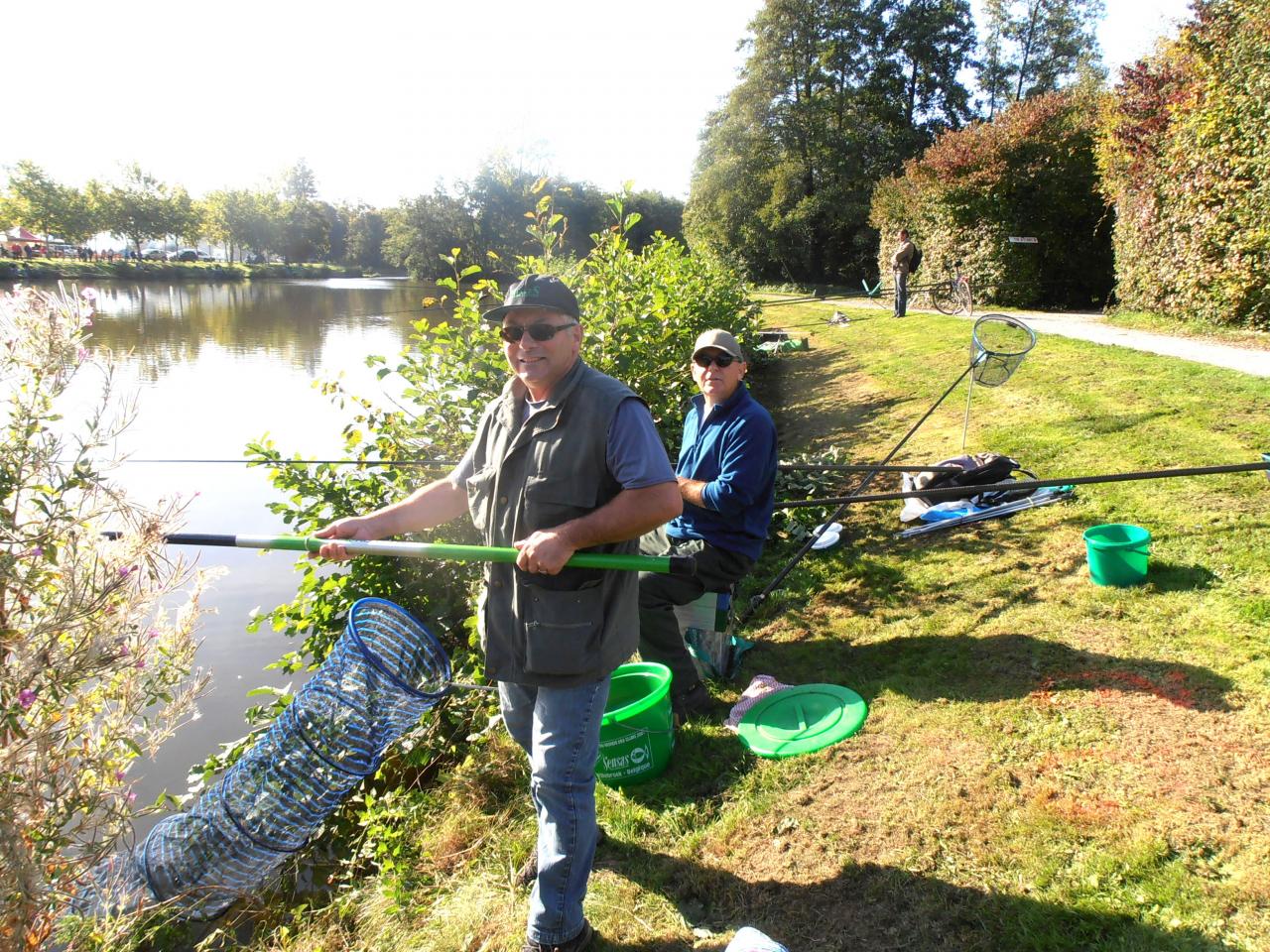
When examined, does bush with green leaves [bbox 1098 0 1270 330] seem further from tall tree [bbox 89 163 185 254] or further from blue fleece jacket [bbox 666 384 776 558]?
tall tree [bbox 89 163 185 254]

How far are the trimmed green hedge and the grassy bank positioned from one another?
38.0 metres

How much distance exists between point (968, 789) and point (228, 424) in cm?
1256

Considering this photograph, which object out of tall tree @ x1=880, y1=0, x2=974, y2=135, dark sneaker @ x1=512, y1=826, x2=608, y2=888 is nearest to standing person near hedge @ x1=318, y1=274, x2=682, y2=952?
dark sneaker @ x1=512, y1=826, x2=608, y2=888

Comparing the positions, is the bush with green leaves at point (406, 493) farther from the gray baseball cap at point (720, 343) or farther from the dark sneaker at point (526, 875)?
the gray baseball cap at point (720, 343)

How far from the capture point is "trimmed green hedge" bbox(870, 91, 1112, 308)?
17641 millimetres

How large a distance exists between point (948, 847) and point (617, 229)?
21.9ft

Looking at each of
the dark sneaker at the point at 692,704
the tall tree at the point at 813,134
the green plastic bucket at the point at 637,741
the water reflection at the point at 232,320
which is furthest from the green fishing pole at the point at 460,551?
the tall tree at the point at 813,134

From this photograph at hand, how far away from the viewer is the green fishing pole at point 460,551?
250cm

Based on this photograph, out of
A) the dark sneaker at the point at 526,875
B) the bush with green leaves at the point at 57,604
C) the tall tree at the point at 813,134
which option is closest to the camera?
the bush with green leaves at the point at 57,604

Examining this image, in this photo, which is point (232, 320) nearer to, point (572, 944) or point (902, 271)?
point (902, 271)

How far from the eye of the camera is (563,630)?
2.50m

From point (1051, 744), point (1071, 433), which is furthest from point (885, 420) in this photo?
point (1051, 744)

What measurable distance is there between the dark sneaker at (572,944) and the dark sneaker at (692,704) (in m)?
1.46

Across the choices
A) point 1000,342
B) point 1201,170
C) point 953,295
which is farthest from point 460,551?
point 953,295
